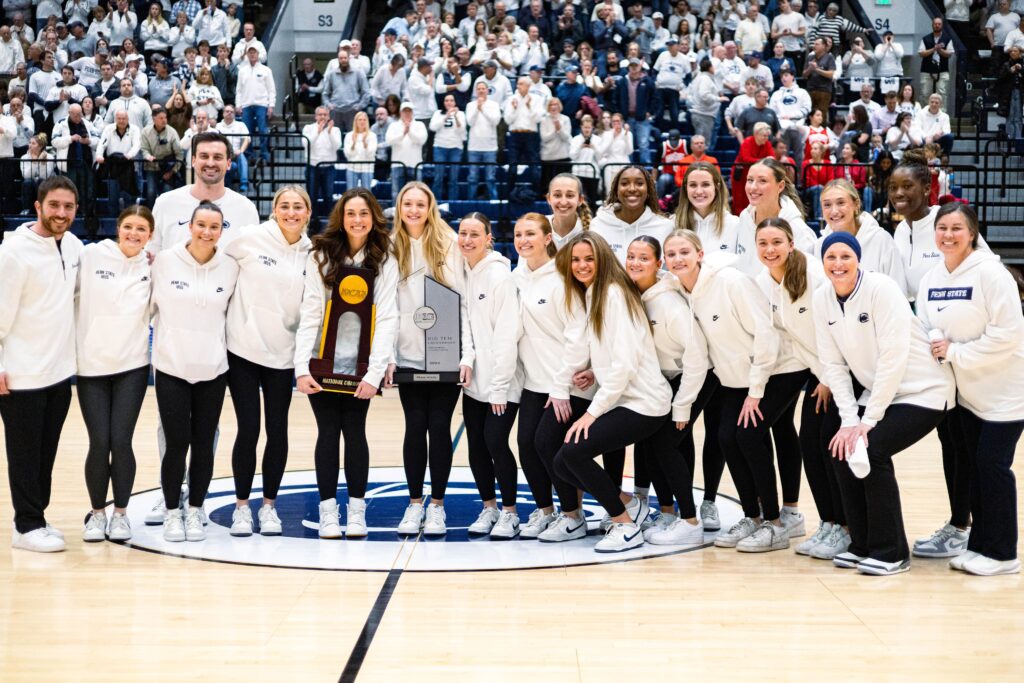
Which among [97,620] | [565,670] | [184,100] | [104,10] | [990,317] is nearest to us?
[565,670]

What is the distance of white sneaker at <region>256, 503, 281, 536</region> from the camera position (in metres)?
5.59

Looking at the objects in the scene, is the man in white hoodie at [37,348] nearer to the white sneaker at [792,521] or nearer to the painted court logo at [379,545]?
the painted court logo at [379,545]

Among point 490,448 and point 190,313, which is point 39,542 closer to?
point 190,313

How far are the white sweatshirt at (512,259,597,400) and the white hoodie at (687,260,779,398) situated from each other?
0.61m

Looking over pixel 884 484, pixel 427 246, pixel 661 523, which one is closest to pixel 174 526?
pixel 427 246

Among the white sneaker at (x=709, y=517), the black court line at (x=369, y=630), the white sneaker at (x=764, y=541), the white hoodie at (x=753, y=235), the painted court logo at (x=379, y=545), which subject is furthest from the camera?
the white sneaker at (x=709, y=517)

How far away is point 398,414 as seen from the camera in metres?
9.84

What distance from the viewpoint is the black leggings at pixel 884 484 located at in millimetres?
4945

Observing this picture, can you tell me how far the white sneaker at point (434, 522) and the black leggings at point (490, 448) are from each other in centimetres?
23

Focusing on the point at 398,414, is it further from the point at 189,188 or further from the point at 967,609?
the point at 967,609

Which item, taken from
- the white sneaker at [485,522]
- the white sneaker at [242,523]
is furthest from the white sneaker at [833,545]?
the white sneaker at [242,523]

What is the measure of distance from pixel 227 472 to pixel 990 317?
4639mm

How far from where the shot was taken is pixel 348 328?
5.57 m

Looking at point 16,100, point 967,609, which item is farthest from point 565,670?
point 16,100
